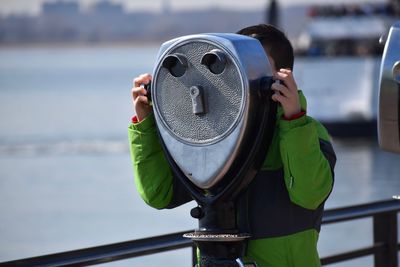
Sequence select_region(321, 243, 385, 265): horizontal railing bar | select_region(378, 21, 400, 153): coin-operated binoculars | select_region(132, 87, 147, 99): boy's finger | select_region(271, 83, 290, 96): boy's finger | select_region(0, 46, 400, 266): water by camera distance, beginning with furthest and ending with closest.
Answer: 1. select_region(0, 46, 400, 266): water
2. select_region(321, 243, 385, 265): horizontal railing bar
3. select_region(132, 87, 147, 99): boy's finger
4. select_region(271, 83, 290, 96): boy's finger
5. select_region(378, 21, 400, 153): coin-operated binoculars

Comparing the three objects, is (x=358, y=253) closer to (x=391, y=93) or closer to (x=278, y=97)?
(x=278, y=97)

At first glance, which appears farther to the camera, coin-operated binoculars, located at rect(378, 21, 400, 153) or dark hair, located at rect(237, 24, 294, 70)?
dark hair, located at rect(237, 24, 294, 70)

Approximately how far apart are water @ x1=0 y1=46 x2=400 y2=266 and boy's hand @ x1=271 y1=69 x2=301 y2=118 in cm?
644

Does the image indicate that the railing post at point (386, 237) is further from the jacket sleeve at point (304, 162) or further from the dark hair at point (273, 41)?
the jacket sleeve at point (304, 162)

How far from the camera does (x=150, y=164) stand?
3160mm

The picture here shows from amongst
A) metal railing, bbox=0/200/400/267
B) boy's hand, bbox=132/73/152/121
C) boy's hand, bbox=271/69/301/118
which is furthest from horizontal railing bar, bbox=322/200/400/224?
boy's hand, bbox=271/69/301/118

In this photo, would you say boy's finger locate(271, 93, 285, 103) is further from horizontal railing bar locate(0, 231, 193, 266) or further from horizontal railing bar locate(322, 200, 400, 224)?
horizontal railing bar locate(322, 200, 400, 224)

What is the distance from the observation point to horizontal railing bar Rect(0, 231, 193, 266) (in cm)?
352

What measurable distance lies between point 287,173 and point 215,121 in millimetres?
219

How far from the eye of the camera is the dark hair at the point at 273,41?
3.11 meters

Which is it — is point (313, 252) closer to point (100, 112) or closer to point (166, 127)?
point (166, 127)

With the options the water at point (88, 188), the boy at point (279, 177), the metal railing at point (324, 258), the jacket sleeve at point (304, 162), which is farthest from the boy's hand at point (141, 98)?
the water at point (88, 188)

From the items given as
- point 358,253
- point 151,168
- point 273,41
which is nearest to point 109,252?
point 151,168

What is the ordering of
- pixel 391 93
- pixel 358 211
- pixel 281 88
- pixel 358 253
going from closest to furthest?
pixel 391 93 < pixel 281 88 < pixel 358 211 < pixel 358 253
